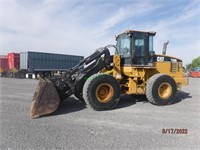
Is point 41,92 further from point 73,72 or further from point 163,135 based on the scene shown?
point 163,135

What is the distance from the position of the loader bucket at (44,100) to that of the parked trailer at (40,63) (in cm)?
1499

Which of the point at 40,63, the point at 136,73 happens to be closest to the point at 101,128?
the point at 136,73

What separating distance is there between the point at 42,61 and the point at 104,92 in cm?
1637

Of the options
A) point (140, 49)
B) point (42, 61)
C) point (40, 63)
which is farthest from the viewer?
point (42, 61)

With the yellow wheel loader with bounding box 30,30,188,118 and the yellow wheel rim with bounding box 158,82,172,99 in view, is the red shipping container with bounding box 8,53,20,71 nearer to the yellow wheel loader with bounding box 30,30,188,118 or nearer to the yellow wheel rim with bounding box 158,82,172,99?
the yellow wheel loader with bounding box 30,30,188,118

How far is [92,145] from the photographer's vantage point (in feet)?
14.1

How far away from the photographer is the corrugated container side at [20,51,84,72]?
22125mm

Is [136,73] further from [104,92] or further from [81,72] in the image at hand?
[81,72]

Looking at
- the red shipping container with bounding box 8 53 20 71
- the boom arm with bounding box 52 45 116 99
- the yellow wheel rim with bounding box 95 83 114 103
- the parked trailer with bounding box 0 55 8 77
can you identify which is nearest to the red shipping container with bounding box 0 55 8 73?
the parked trailer with bounding box 0 55 8 77

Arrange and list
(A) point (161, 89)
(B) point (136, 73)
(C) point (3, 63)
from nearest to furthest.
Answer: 1. (B) point (136, 73)
2. (A) point (161, 89)
3. (C) point (3, 63)

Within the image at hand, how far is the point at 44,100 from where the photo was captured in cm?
627

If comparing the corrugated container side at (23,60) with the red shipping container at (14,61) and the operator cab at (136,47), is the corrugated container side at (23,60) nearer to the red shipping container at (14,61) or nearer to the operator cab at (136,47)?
the red shipping container at (14,61)

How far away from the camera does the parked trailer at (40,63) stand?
22138mm

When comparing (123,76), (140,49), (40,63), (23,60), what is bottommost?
(123,76)
